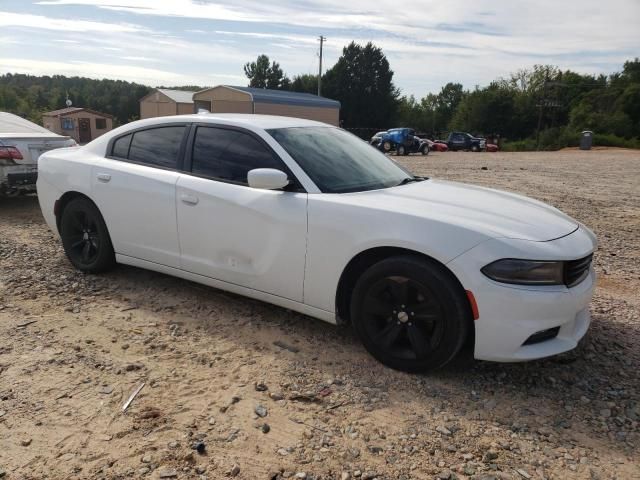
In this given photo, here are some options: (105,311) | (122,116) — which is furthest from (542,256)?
(122,116)

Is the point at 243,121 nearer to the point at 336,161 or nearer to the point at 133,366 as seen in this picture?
the point at 336,161

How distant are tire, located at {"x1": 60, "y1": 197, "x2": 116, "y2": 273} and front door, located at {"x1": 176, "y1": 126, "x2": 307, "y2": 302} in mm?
1012

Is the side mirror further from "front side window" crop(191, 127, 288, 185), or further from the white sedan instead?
"front side window" crop(191, 127, 288, 185)

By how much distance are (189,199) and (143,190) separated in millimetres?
521

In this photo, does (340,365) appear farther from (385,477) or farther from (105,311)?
(105,311)

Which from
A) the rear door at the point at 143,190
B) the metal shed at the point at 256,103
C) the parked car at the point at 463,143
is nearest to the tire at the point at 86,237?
the rear door at the point at 143,190

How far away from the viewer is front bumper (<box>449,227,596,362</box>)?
9.23 ft

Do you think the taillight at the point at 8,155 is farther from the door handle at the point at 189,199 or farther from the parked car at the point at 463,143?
the parked car at the point at 463,143

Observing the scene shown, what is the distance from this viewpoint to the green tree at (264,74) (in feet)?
249

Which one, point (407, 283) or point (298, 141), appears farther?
point (298, 141)

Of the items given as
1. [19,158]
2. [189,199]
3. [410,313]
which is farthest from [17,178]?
[410,313]

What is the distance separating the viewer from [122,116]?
8056 centimetres

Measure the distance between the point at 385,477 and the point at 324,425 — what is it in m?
0.46

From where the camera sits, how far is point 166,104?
4681cm
